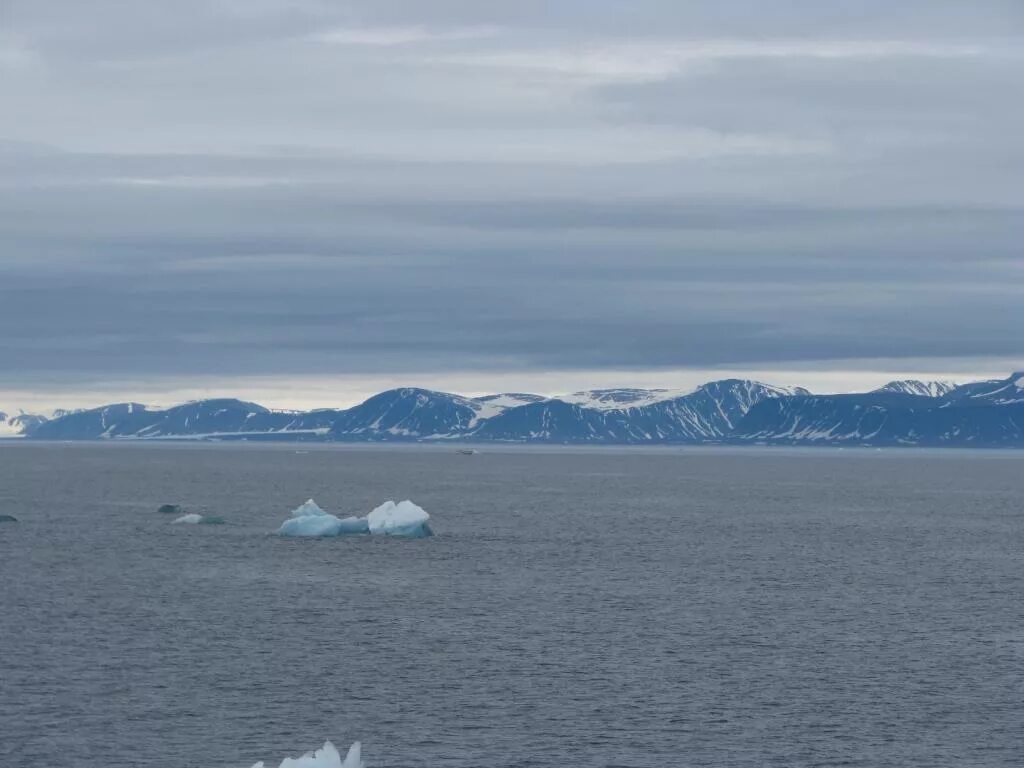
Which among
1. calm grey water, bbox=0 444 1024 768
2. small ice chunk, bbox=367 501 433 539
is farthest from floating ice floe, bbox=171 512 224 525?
small ice chunk, bbox=367 501 433 539

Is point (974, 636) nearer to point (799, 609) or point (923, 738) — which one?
point (799, 609)

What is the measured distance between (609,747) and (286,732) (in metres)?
8.87

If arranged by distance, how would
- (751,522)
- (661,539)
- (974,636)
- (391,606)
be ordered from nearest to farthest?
(974,636), (391,606), (661,539), (751,522)

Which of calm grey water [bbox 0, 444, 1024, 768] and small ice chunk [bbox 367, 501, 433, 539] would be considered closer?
calm grey water [bbox 0, 444, 1024, 768]

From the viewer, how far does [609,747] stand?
41.0 meters

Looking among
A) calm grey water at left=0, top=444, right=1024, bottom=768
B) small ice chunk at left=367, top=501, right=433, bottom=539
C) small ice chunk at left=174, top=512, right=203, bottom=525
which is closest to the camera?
calm grey water at left=0, top=444, right=1024, bottom=768

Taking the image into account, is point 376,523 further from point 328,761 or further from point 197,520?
point 328,761

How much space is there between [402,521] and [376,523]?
3.28 metres

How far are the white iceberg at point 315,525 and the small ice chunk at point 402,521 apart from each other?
2.13 metres

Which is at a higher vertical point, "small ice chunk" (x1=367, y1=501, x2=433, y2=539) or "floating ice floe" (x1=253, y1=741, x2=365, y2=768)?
"small ice chunk" (x1=367, y1=501, x2=433, y2=539)

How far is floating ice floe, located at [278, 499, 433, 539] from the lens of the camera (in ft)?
345

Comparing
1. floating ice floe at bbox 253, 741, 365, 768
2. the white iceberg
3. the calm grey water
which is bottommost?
the calm grey water

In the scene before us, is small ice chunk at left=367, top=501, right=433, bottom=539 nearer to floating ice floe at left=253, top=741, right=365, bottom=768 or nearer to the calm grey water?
the calm grey water

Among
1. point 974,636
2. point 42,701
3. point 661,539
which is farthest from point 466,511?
point 42,701
